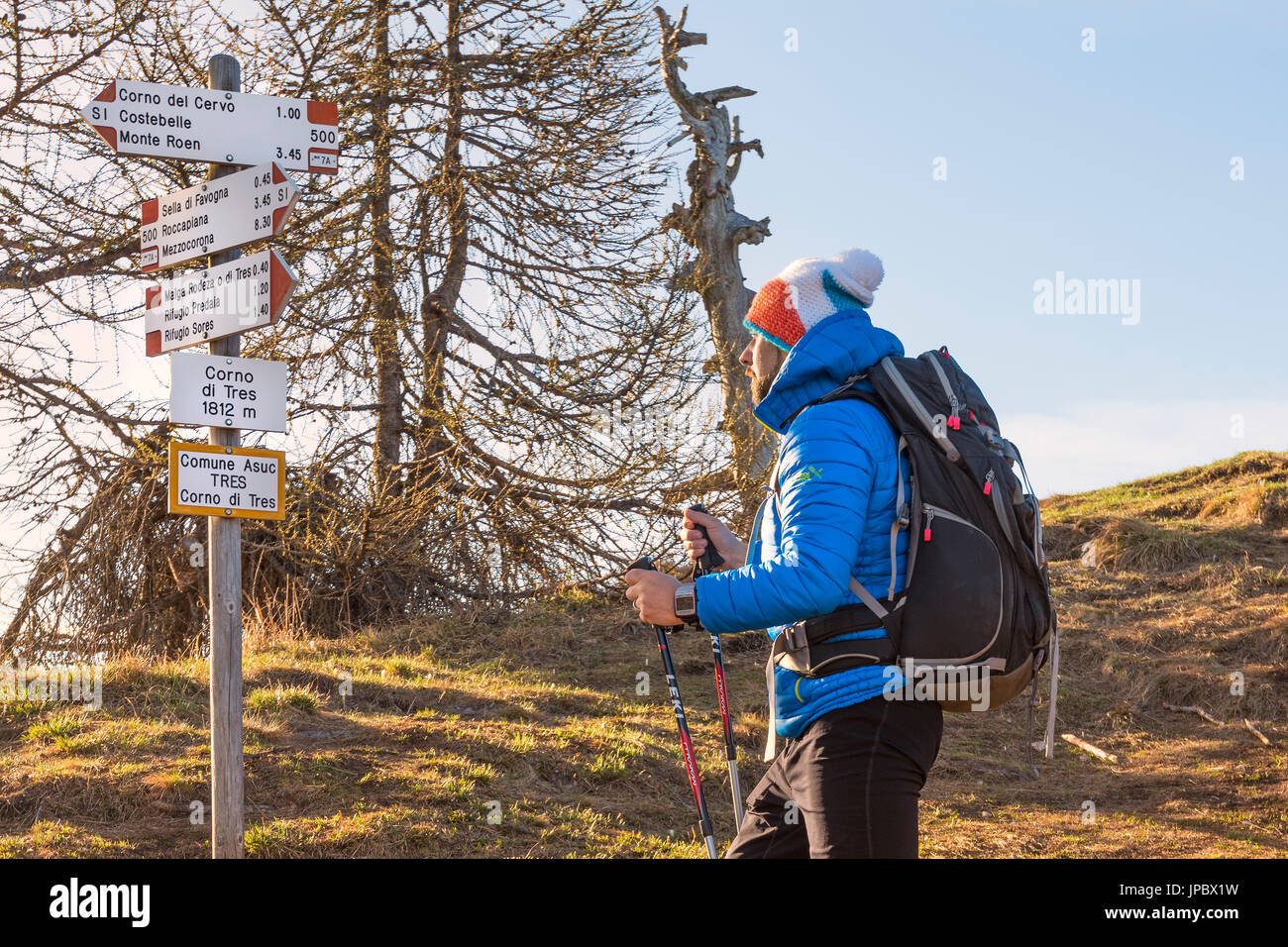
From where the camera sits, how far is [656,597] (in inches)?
120

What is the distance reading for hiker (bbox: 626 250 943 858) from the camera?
274 cm

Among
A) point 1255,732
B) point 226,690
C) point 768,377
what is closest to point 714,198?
point 1255,732

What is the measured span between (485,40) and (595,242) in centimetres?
272

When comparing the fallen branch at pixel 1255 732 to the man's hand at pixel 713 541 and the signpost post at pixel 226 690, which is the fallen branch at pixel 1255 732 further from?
the signpost post at pixel 226 690

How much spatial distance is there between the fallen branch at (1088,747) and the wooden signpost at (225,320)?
7311 millimetres

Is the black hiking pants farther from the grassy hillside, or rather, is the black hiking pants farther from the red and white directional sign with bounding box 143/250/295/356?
the grassy hillside

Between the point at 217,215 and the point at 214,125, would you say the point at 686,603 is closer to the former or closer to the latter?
the point at 217,215

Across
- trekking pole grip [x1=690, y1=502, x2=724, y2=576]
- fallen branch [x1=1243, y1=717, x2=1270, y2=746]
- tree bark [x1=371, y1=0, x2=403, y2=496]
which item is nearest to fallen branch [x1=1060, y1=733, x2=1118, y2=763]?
fallen branch [x1=1243, y1=717, x2=1270, y2=746]

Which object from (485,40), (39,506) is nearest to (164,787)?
(39,506)

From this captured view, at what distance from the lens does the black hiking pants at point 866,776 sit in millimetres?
2785

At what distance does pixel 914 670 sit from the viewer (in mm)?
2838
